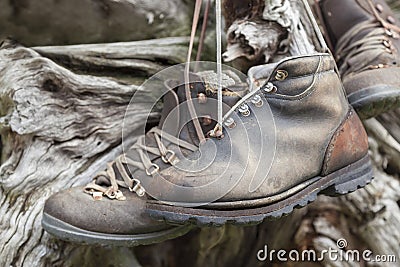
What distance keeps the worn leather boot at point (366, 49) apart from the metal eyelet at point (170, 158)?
1.22 ft

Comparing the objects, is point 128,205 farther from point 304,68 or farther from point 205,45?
point 205,45

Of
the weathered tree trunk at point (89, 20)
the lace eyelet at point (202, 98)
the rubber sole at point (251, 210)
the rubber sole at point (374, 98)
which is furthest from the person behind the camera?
the weathered tree trunk at point (89, 20)

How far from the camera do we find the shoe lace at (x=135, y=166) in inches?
36.8

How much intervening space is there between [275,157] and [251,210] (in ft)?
0.31

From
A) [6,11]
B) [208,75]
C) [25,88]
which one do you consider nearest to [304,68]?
[208,75]

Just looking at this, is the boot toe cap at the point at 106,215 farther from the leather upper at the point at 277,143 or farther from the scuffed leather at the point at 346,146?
the scuffed leather at the point at 346,146

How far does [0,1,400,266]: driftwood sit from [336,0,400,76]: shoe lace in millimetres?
158

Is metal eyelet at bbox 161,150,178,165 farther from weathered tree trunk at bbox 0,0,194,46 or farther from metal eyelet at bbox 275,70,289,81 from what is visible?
weathered tree trunk at bbox 0,0,194,46

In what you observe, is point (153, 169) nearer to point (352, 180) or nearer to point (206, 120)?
point (206, 120)

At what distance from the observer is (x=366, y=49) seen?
45.3 inches

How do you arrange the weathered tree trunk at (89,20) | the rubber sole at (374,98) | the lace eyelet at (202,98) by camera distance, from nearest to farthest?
the lace eyelet at (202,98) → the rubber sole at (374,98) → the weathered tree trunk at (89,20)

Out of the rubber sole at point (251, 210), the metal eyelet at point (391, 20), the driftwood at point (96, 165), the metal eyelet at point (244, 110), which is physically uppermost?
the metal eyelet at point (391, 20)

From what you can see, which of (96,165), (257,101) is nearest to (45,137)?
(96,165)

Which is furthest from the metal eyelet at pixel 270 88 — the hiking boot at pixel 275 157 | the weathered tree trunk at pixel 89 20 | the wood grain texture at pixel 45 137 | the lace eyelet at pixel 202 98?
the weathered tree trunk at pixel 89 20
